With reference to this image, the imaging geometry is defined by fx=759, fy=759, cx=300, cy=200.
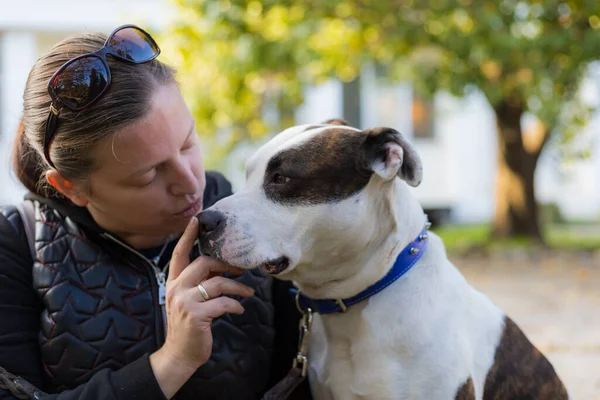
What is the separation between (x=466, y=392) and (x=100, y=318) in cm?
109

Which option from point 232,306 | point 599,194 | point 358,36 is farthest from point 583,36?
point 599,194

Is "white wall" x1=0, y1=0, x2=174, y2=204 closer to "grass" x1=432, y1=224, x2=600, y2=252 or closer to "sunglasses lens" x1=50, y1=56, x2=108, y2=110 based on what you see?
"grass" x1=432, y1=224, x2=600, y2=252

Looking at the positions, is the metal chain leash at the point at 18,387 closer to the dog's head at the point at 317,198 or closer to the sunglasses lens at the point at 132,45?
the dog's head at the point at 317,198

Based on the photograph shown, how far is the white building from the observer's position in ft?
49.3

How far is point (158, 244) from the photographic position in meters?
2.38

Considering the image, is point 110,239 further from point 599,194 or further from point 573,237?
point 599,194

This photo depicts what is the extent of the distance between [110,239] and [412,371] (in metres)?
0.98

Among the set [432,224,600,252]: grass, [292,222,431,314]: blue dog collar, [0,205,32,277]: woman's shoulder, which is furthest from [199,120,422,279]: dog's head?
[432,224,600,252]: grass

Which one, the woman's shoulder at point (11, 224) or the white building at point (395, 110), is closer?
the woman's shoulder at point (11, 224)

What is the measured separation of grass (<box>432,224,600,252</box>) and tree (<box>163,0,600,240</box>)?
44 cm

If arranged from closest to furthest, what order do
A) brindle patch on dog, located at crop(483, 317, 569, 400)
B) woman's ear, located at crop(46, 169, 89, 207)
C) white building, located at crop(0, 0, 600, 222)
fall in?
woman's ear, located at crop(46, 169, 89, 207) → brindle patch on dog, located at crop(483, 317, 569, 400) → white building, located at crop(0, 0, 600, 222)

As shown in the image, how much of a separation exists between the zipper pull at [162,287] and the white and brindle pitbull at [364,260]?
0.23m

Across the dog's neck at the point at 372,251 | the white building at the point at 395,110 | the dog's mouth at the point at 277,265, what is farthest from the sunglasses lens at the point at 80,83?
the white building at the point at 395,110

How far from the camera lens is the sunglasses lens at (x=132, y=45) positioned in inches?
87.1
